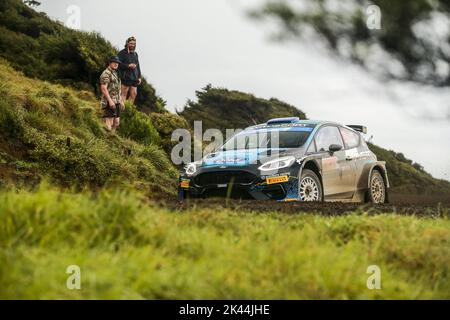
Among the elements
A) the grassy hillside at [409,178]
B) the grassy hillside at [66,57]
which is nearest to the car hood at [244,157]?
the grassy hillside at [66,57]

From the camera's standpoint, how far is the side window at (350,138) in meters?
14.0

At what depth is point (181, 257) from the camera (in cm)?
566

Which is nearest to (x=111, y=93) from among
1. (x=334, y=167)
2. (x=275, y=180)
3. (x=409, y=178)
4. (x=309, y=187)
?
(x=334, y=167)

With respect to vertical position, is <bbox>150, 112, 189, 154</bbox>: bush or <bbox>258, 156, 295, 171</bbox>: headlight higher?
<bbox>150, 112, 189, 154</bbox>: bush

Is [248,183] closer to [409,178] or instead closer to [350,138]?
[350,138]

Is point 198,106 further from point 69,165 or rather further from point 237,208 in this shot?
point 237,208

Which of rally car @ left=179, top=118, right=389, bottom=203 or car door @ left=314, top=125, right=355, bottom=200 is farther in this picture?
car door @ left=314, top=125, right=355, bottom=200

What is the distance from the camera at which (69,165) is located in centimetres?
1429

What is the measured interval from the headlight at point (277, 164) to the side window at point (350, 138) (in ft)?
8.05

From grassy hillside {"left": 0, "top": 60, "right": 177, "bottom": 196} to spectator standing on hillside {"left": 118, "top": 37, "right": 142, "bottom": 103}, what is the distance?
1109 millimetres

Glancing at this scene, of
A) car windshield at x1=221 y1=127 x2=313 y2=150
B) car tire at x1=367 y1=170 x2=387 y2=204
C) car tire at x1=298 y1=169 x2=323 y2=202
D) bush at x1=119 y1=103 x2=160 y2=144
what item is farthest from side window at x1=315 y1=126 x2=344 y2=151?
bush at x1=119 y1=103 x2=160 y2=144

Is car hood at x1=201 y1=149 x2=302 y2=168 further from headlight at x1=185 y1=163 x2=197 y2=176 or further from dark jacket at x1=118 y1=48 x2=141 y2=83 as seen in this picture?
dark jacket at x1=118 y1=48 x2=141 y2=83

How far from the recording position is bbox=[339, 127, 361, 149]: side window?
Answer: 45.9ft
